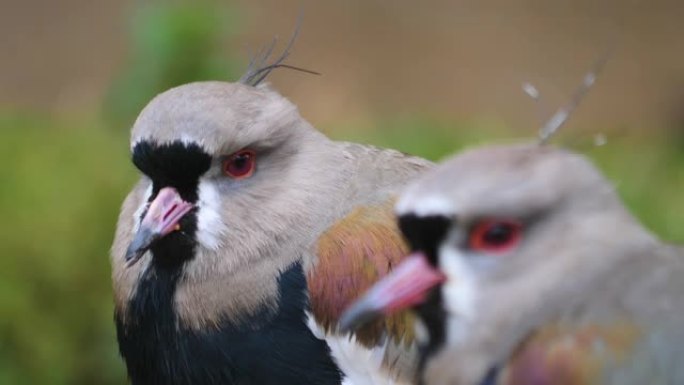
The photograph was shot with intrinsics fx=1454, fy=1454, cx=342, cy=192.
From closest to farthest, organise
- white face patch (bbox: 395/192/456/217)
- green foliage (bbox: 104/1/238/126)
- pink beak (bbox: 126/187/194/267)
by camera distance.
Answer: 1. white face patch (bbox: 395/192/456/217)
2. pink beak (bbox: 126/187/194/267)
3. green foliage (bbox: 104/1/238/126)

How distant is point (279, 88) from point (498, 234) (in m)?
4.16

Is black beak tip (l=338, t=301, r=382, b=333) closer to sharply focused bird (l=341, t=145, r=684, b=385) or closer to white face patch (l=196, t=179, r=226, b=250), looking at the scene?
sharply focused bird (l=341, t=145, r=684, b=385)

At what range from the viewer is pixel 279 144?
2912mm

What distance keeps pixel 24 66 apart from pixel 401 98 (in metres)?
1.86

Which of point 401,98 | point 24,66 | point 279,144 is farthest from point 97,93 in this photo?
point 279,144

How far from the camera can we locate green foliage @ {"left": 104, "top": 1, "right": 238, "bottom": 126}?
439cm

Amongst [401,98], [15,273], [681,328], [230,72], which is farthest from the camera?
[401,98]

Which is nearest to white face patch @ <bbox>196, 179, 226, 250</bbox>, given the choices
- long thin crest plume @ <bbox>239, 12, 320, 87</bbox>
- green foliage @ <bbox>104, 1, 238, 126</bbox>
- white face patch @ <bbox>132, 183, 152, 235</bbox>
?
white face patch @ <bbox>132, 183, 152, 235</bbox>

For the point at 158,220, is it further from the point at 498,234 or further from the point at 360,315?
the point at 498,234

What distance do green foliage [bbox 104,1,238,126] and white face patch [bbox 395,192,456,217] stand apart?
2.33 meters

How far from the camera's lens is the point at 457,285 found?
210cm

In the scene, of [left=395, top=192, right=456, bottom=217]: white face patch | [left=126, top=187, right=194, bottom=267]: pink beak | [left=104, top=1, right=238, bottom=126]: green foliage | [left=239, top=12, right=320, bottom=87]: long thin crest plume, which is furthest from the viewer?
[left=104, top=1, right=238, bottom=126]: green foliage

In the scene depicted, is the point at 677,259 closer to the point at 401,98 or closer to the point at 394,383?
the point at 394,383

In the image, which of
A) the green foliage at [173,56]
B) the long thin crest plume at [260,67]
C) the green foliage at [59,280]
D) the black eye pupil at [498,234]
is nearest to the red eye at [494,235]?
the black eye pupil at [498,234]
